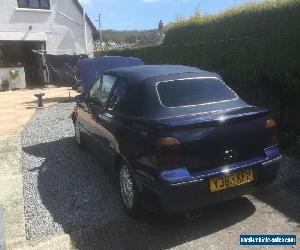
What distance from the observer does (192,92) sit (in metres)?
4.46

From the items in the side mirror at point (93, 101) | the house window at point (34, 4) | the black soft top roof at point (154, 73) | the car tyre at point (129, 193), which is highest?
the house window at point (34, 4)

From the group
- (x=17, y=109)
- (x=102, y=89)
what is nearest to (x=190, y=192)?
(x=102, y=89)

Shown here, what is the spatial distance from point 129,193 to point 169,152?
103cm

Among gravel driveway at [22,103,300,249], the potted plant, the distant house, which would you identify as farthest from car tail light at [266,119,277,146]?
the potted plant

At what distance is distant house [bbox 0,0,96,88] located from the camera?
2077 centimetres

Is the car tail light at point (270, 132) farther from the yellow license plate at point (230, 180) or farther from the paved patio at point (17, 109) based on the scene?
the paved patio at point (17, 109)

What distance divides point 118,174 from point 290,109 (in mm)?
4052

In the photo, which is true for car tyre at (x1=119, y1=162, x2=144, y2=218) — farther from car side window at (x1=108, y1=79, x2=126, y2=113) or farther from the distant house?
the distant house

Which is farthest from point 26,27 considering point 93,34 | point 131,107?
point 131,107

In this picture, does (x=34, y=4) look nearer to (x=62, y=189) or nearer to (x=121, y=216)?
(x=62, y=189)

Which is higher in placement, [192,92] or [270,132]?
[192,92]

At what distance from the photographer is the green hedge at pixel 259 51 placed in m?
6.86

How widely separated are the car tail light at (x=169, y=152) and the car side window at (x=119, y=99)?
3.41 ft

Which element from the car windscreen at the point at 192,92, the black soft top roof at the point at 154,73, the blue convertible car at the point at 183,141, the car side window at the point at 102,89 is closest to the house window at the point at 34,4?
the car side window at the point at 102,89
